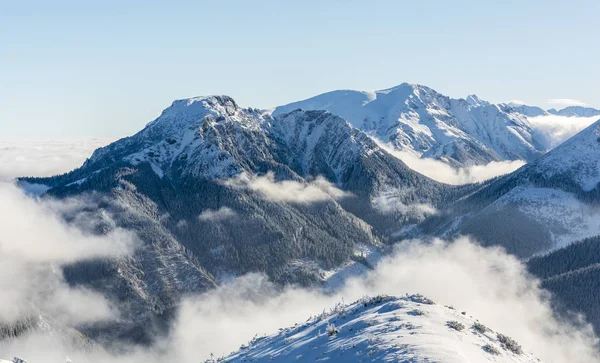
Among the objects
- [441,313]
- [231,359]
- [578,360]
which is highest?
[441,313]

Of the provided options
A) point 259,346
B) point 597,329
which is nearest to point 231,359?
point 259,346

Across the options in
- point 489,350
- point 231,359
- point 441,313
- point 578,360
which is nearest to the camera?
point 489,350

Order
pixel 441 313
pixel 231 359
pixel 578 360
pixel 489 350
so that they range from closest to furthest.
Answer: pixel 489 350, pixel 441 313, pixel 231 359, pixel 578 360

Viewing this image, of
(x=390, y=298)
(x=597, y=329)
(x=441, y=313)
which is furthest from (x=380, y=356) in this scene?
(x=597, y=329)

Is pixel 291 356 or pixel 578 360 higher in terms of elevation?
pixel 291 356

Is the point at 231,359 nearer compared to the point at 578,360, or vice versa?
the point at 231,359

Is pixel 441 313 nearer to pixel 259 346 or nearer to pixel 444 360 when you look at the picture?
pixel 444 360
